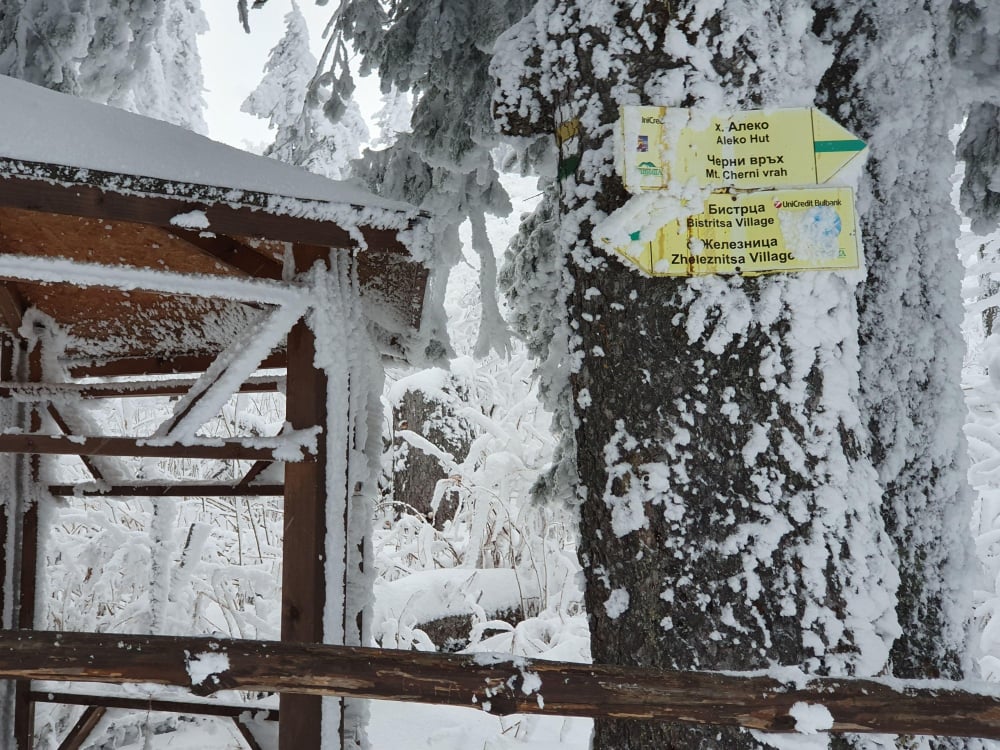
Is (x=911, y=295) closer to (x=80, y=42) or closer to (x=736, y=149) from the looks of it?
(x=736, y=149)

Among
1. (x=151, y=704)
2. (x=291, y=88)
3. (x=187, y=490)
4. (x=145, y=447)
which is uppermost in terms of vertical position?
(x=291, y=88)

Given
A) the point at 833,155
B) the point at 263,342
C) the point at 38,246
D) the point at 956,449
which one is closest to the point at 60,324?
the point at 38,246

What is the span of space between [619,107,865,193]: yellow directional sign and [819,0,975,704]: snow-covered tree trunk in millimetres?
396

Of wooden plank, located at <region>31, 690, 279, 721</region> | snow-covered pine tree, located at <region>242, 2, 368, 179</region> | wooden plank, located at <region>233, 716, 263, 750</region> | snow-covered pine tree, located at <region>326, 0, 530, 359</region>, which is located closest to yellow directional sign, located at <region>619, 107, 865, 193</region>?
snow-covered pine tree, located at <region>326, 0, 530, 359</region>

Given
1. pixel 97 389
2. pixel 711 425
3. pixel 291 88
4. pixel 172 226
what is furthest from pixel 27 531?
pixel 291 88

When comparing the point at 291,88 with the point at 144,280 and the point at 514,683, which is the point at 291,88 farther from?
the point at 514,683

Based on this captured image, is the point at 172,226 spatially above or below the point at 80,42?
below

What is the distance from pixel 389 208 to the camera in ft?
8.52

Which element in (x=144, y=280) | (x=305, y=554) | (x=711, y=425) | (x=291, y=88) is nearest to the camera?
(x=711, y=425)

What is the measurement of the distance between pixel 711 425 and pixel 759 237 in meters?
0.49

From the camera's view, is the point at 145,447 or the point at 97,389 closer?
the point at 145,447

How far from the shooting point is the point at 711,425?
1785mm

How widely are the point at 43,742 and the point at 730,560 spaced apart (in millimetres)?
5796

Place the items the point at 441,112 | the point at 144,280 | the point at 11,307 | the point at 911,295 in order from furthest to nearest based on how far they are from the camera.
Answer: the point at 11,307, the point at 441,112, the point at 144,280, the point at 911,295
